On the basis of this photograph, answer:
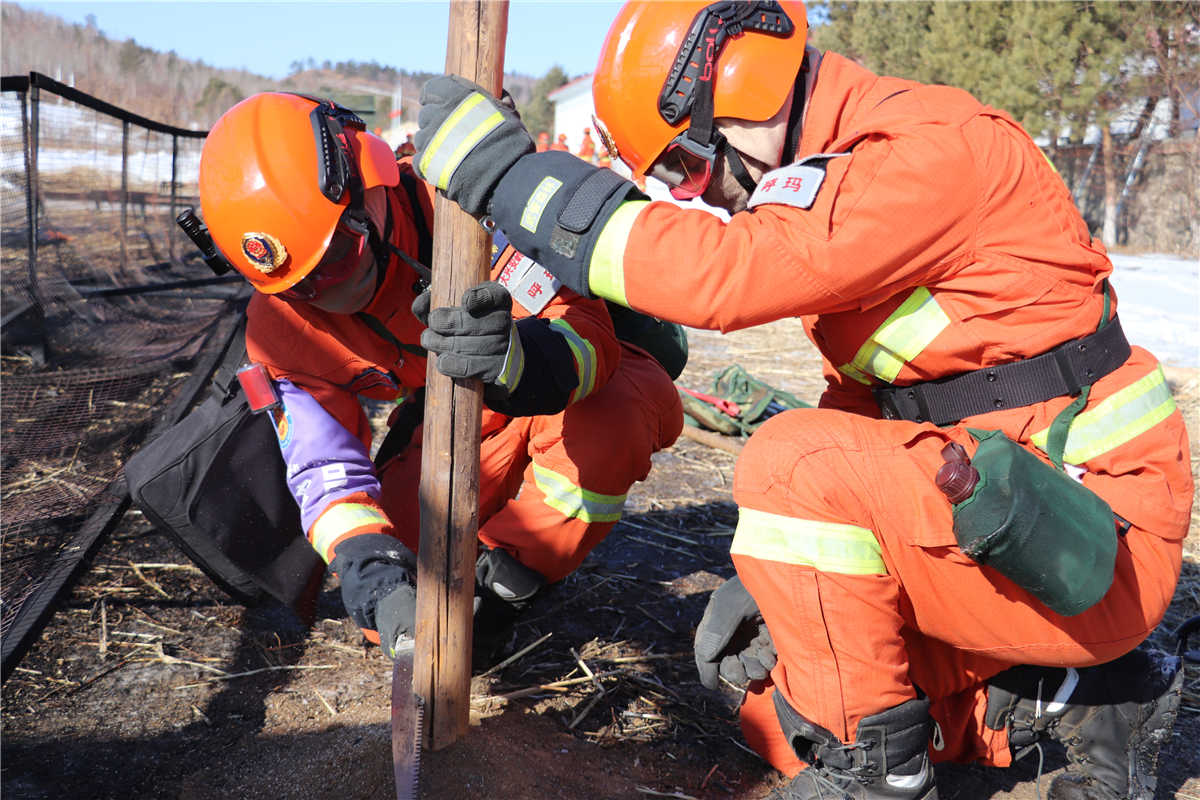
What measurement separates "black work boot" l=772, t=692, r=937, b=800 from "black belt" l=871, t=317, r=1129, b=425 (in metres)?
0.69

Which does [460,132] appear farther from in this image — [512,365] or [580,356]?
[580,356]

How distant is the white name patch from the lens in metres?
2.63

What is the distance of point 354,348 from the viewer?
289cm

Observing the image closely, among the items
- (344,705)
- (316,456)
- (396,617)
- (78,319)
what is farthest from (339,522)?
(78,319)

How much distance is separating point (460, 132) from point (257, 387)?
1.28 meters

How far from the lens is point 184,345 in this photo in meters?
6.14

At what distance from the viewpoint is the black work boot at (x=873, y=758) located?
6.65 ft

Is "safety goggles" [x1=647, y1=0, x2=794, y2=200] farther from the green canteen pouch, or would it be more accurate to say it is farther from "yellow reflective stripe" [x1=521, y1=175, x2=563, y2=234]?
the green canteen pouch

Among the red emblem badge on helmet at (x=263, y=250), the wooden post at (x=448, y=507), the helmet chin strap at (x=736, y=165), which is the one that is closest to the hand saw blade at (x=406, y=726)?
the wooden post at (x=448, y=507)

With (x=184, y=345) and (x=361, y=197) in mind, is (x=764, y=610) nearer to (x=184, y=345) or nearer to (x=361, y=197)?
(x=361, y=197)

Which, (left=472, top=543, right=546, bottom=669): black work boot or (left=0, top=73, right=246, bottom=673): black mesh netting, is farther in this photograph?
(left=0, top=73, right=246, bottom=673): black mesh netting

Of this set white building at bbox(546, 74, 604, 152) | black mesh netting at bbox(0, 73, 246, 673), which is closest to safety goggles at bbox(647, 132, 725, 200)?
black mesh netting at bbox(0, 73, 246, 673)

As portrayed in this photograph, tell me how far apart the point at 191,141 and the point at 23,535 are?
7794 mm

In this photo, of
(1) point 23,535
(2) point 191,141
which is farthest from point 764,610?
(2) point 191,141
